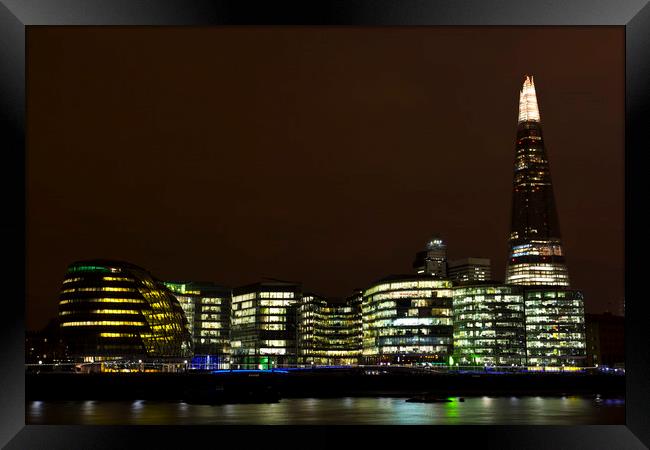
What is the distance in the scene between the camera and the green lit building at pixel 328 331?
299 feet

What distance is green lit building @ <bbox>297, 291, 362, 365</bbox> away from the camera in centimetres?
9100

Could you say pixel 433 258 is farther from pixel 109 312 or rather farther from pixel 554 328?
pixel 109 312

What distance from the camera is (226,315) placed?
3597 inches

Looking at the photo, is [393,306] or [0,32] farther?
[393,306]

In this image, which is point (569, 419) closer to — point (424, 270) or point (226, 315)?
point (226, 315)

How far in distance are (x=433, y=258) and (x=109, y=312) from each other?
57451mm

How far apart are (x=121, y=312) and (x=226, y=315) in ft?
78.4

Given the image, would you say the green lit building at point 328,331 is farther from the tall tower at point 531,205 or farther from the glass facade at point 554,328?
the tall tower at point 531,205

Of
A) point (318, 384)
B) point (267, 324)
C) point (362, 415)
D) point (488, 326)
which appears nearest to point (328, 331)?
point (267, 324)

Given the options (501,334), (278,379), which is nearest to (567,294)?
(501,334)

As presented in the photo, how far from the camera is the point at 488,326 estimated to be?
78750 mm

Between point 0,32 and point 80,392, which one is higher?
point 0,32

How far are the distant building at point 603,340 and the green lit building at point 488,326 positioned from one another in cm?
1767

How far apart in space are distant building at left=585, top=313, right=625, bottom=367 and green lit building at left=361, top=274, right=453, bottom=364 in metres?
23.8
